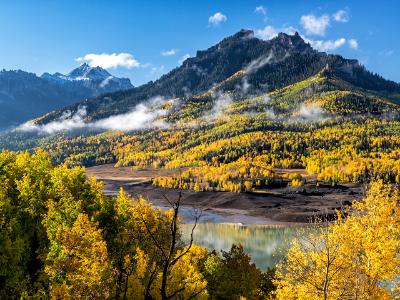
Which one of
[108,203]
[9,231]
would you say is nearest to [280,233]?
[108,203]

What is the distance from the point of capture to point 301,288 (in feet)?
89.7

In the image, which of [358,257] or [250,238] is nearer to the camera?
[358,257]

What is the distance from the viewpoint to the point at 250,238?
135750 mm

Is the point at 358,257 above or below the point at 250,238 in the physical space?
above

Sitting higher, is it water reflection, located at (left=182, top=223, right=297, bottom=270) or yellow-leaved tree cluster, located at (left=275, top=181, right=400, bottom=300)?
yellow-leaved tree cluster, located at (left=275, top=181, right=400, bottom=300)

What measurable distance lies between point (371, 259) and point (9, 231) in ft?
87.6

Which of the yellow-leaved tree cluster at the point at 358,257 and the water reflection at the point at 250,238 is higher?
the yellow-leaved tree cluster at the point at 358,257

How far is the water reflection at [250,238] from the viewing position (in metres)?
110

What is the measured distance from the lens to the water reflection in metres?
110

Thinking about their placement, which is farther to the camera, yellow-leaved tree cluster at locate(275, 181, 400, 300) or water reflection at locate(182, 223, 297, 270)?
water reflection at locate(182, 223, 297, 270)

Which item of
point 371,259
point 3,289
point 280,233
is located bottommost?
point 280,233

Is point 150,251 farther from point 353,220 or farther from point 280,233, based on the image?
point 280,233

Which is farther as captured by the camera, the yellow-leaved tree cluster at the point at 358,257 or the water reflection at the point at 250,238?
the water reflection at the point at 250,238

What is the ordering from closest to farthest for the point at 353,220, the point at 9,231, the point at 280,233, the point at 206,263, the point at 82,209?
the point at 353,220
the point at 9,231
the point at 82,209
the point at 206,263
the point at 280,233
